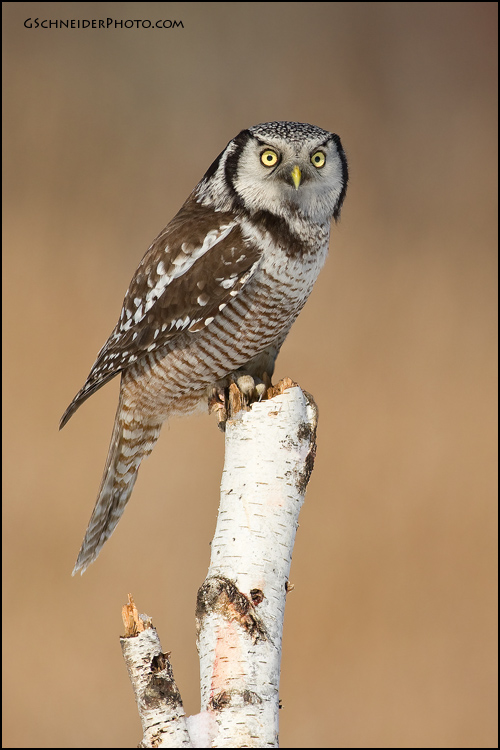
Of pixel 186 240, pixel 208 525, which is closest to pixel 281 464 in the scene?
pixel 186 240

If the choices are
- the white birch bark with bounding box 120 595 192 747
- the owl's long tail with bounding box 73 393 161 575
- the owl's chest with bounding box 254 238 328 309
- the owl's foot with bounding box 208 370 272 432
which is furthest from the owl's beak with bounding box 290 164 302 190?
the white birch bark with bounding box 120 595 192 747

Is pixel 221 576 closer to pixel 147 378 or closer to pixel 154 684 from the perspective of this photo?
pixel 154 684

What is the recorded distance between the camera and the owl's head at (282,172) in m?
1.87

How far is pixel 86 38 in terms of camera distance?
10.8 feet

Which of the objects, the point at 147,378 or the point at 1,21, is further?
the point at 1,21

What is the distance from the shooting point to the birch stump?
121cm

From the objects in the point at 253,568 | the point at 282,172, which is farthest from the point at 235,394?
the point at 282,172

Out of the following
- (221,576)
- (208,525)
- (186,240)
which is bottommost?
(221,576)

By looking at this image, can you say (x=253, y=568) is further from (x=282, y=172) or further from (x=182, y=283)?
(x=282, y=172)

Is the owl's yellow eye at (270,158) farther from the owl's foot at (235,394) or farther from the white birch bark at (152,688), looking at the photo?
the white birch bark at (152,688)

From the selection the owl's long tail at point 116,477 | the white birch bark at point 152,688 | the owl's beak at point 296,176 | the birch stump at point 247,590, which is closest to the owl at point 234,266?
the owl's beak at point 296,176

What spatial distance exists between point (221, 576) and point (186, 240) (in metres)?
0.90

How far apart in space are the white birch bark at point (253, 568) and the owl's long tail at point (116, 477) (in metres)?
0.78

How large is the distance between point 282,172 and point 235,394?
568mm
